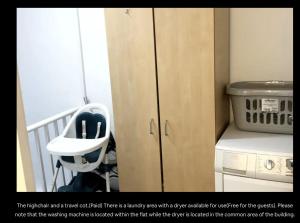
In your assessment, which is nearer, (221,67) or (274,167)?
(274,167)

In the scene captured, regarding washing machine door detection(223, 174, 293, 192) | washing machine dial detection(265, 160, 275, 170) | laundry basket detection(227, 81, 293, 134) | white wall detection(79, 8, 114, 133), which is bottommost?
washing machine door detection(223, 174, 293, 192)

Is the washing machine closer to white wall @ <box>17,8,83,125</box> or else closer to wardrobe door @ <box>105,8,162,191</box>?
wardrobe door @ <box>105,8,162,191</box>

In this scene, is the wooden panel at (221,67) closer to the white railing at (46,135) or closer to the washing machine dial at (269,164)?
the washing machine dial at (269,164)

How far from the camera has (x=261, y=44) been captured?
201cm

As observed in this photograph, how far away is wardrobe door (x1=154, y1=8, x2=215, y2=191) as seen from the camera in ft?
5.57

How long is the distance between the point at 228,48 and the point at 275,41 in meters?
0.31

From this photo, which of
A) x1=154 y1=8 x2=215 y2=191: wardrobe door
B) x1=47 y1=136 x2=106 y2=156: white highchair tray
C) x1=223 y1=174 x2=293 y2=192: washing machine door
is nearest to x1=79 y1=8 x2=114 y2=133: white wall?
x1=47 y1=136 x2=106 y2=156: white highchair tray

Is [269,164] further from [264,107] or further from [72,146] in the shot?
[72,146]

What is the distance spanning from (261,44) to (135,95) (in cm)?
93

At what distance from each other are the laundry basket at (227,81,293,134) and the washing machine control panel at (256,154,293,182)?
0.32 metres

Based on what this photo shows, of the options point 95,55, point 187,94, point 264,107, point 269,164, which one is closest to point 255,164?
point 269,164

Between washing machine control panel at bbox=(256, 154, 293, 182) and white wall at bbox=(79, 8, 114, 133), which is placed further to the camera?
white wall at bbox=(79, 8, 114, 133)
